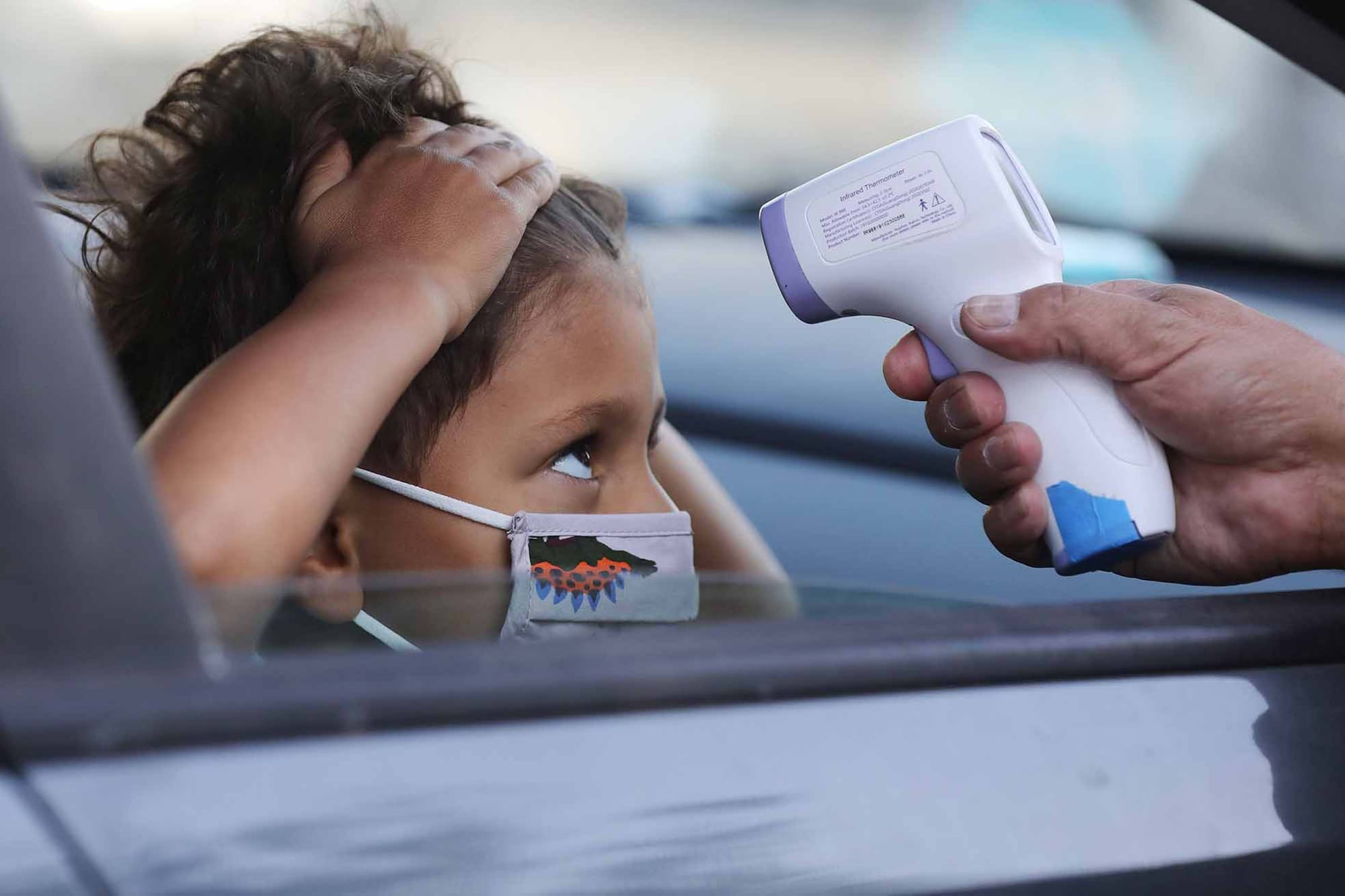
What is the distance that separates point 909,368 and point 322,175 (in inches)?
28.0

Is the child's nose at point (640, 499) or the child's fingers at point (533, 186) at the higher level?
the child's fingers at point (533, 186)

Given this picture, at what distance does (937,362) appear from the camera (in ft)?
4.66

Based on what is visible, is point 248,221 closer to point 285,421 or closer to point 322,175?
point 322,175

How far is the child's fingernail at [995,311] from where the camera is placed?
1.27m

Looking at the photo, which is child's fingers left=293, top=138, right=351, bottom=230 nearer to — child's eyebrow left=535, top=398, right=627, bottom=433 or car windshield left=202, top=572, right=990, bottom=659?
child's eyebrow left=535, top=398, right=627, bottom=433

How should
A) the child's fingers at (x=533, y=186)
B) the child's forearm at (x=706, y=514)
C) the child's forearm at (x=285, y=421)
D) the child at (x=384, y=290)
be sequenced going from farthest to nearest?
the child's forearm at (x=706, y=514), the child's fingers at (x=533, y=186), the child at (x=384, y=290), the child's forearm at (x=285, y=421)

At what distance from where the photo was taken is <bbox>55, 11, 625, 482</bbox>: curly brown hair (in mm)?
1532

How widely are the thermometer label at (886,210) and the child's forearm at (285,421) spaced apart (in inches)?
15.9

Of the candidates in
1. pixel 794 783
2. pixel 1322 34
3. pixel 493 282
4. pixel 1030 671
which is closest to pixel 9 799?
pixel 794 783

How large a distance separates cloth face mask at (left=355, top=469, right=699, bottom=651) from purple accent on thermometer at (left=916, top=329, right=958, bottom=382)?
0.36 meters

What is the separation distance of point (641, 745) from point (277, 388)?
1.66ft

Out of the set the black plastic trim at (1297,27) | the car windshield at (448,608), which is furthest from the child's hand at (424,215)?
the black plastic trim at (1297,27)

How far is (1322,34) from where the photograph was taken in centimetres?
138

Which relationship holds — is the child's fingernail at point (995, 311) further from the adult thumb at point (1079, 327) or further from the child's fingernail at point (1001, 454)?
the child's fingernail at point (1001, 454)
